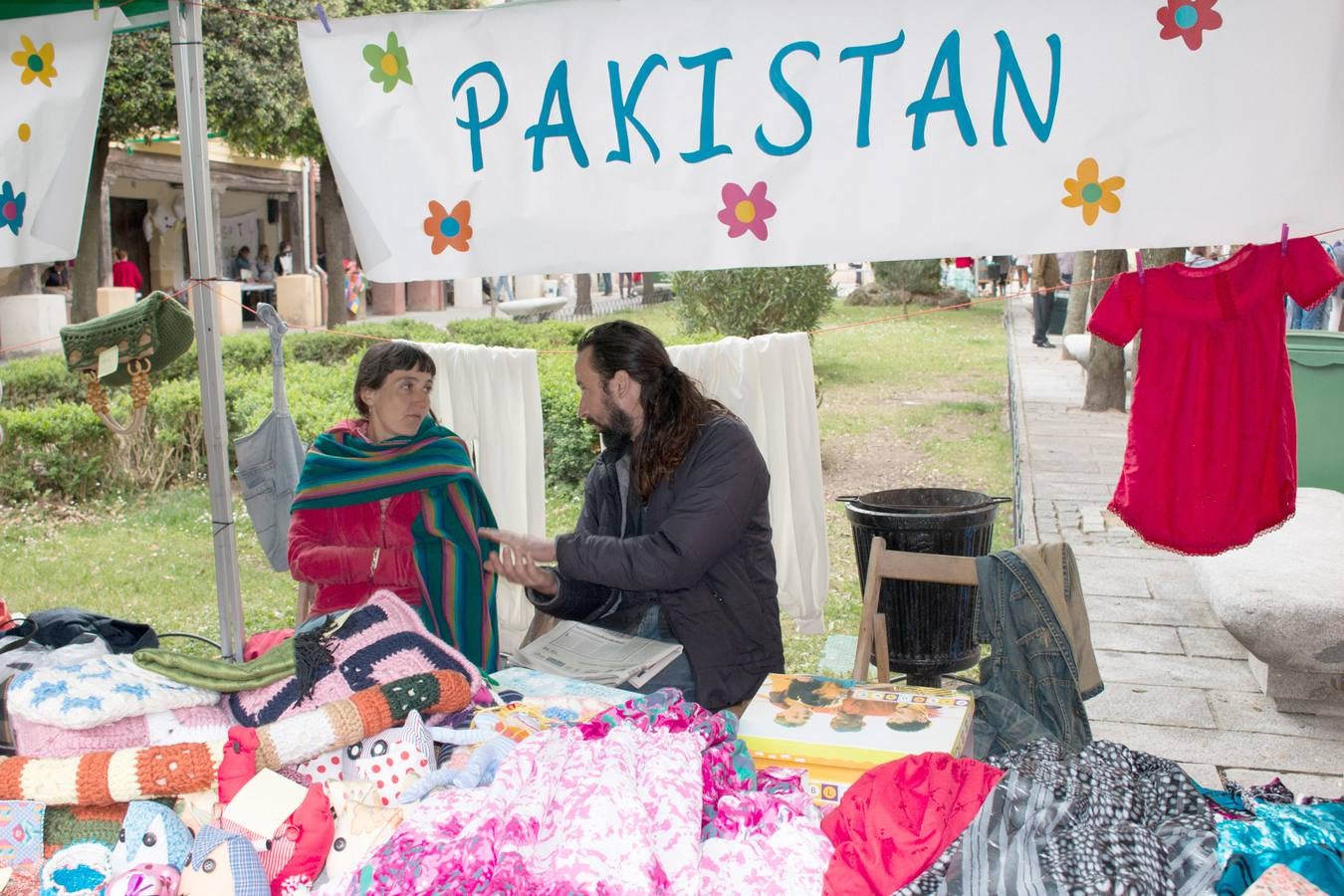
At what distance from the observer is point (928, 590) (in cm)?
428

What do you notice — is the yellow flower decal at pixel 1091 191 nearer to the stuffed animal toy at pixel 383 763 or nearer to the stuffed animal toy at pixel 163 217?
the stuffed animal toy at pixel 383 763

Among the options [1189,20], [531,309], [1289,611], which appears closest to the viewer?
[1189,20]

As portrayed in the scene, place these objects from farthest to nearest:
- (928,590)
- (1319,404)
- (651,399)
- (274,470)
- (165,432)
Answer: (165,432), (1319,404), (928,590), (274,470), (651,399)

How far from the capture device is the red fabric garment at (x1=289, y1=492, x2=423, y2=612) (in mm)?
3449

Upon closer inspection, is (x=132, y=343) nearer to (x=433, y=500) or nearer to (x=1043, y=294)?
(x=433, y=500)

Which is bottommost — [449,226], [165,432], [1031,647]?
[165,432]

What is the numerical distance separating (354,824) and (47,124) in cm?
229

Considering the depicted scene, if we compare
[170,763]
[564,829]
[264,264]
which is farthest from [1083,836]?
[264,264]

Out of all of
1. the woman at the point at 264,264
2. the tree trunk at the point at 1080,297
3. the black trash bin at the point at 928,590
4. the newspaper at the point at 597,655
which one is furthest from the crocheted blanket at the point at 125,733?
the woman at the point at 264,264

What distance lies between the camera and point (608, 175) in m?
2.80

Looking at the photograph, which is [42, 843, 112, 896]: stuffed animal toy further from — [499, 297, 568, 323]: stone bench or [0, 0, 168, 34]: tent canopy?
[499, 297, 568, 323]: stone bench

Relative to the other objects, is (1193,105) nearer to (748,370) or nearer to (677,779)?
(677,779)

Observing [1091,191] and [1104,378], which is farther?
[1104,378]

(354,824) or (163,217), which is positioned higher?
(163,217)
